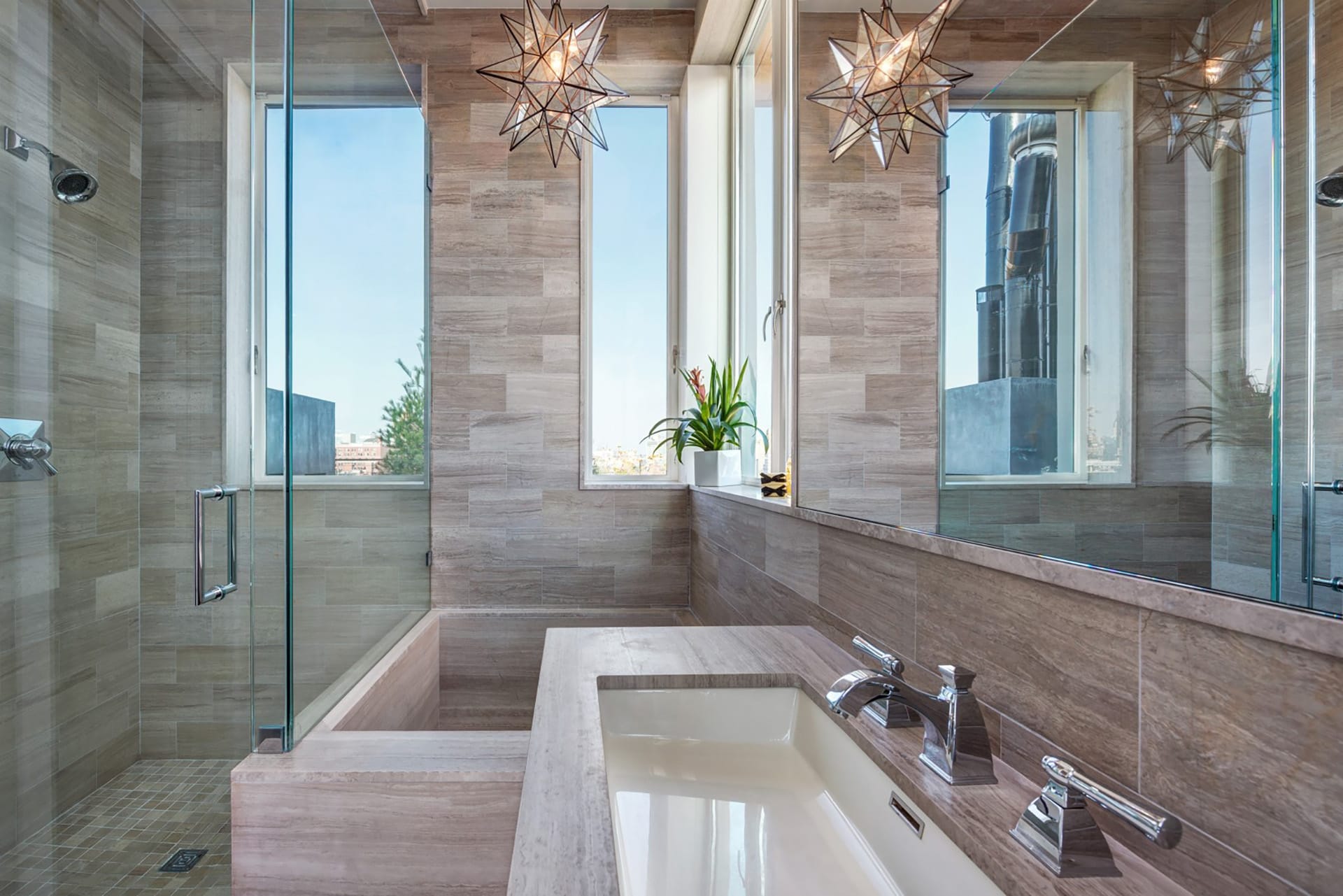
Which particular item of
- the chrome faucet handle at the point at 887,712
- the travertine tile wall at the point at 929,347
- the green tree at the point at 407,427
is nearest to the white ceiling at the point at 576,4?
the green tree at the point at 407,427

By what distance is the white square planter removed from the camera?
8.99ft

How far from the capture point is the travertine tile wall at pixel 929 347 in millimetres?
577

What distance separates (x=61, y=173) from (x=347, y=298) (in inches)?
32.6

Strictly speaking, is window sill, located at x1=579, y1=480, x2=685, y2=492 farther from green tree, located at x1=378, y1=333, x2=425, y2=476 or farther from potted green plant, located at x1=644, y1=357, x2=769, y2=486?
green tree, located at x1=378, y1=333, x2=425, y2=476

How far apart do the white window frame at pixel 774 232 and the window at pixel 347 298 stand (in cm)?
111

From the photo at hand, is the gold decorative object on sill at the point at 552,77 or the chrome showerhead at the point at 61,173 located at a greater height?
the gold decorative object on sill at the point at 552,77

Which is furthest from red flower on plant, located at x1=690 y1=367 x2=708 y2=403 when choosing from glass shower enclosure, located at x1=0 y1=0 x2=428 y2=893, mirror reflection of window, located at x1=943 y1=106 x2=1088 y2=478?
mirror reflection of window, located at x1=943 y1=106 x2=1088 y2=478

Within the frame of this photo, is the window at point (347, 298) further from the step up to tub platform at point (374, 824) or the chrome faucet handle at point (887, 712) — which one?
the chrome faucet handle at point (887, 712)

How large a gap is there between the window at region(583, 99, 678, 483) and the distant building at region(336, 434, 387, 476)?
0.94 m

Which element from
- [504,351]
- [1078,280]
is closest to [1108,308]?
[1078,280]

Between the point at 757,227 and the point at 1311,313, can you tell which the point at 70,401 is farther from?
the point at 757,227

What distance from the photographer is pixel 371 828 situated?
1.35 meters

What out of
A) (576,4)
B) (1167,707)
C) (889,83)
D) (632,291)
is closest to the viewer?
(1167,707)

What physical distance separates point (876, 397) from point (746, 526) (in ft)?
2.90
